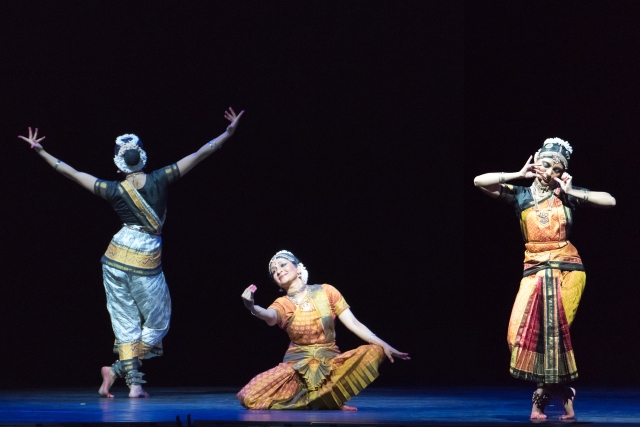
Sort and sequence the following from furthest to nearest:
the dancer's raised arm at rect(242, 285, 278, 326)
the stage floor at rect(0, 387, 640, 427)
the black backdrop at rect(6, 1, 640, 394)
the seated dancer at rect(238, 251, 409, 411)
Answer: the black backdrop at rect(6, 1, 640, 394)
the seated dancer at rect(238, 251, 409, 411)
the dancer's raised arm at rect(242, 285, 278, 326)
the stage floor at rect(0, 387, 640, 427)

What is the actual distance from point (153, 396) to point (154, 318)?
38 centimetres

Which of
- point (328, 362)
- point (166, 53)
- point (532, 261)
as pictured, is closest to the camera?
point (532, 261)

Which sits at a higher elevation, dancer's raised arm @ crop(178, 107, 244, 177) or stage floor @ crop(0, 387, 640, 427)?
dancer's raised arm @ crop(178, 107, 244, 177)

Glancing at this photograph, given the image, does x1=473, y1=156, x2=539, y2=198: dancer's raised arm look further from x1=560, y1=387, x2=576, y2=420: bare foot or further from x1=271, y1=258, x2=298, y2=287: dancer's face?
x1=271, y1=258, x2=298, y2=287: dancer's face

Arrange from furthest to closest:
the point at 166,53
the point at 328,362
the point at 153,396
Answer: the point at 166,53
the point at 153,396
the point at 328,362

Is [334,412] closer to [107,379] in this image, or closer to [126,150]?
[107,379]

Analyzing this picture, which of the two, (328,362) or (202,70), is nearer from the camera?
(328,362)

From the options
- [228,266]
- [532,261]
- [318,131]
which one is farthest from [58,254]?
[532,261]

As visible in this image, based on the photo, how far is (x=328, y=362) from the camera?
4.83 metres

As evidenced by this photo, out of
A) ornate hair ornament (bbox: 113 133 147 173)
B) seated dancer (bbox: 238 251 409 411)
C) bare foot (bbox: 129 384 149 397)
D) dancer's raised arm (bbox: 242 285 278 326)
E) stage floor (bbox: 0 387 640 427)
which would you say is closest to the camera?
stage floor (bbox: 0 387 640 427)

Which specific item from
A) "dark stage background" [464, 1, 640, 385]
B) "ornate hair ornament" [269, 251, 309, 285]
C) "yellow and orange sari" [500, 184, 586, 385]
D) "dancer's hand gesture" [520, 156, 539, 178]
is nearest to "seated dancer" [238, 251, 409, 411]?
"ornate hair ornament" [269, 251, 309, 285]

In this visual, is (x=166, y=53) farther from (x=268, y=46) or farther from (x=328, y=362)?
(x=328, y=362)

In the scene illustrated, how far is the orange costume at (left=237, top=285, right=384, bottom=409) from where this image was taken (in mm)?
4738

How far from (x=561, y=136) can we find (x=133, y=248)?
9.15ft
